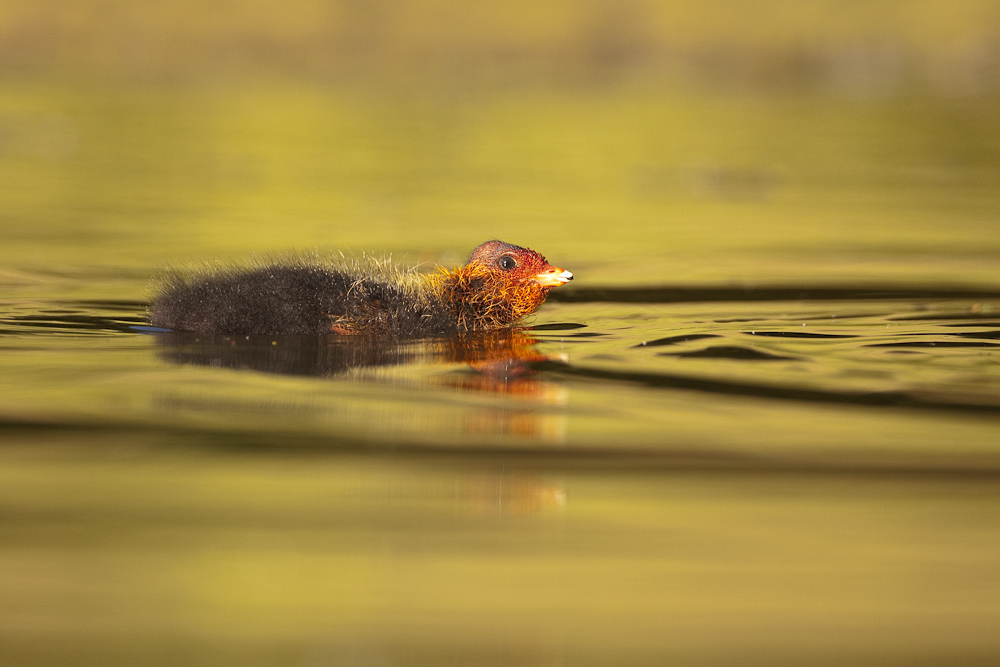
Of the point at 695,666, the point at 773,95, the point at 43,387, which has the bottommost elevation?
the point at 695,666

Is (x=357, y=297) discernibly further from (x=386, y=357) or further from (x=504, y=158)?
(x=504, y=158)

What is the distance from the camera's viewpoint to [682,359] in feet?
25.9

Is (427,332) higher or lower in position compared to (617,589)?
higher

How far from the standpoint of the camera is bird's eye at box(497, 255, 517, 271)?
8664 mm

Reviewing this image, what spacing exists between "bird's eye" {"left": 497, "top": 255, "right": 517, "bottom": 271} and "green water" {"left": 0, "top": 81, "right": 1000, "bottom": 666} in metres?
0.39

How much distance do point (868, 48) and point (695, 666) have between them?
248ft

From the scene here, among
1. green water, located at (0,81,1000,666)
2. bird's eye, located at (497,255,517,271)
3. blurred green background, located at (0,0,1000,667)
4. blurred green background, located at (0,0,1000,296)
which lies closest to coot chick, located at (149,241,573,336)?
bird's eye, located at (497,255,517,271)

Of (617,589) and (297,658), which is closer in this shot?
(297,658)

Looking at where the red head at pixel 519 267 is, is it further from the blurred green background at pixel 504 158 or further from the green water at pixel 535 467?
the blurred green background at pixel 504 158

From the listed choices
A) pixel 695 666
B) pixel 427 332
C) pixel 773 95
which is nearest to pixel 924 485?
pixel 695 666

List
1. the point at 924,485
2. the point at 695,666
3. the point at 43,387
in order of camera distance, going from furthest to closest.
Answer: the point at 43,387 < the point at 924,485 < the point at 695,666

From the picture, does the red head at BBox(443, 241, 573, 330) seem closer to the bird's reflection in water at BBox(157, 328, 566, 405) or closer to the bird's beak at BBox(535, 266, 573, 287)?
the bird's beak at BBox(535, 266, 573, 287)

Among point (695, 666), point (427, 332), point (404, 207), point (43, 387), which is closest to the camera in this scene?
point (695, 666)

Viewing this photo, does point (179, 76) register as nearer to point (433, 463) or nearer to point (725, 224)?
point (725, 224)
